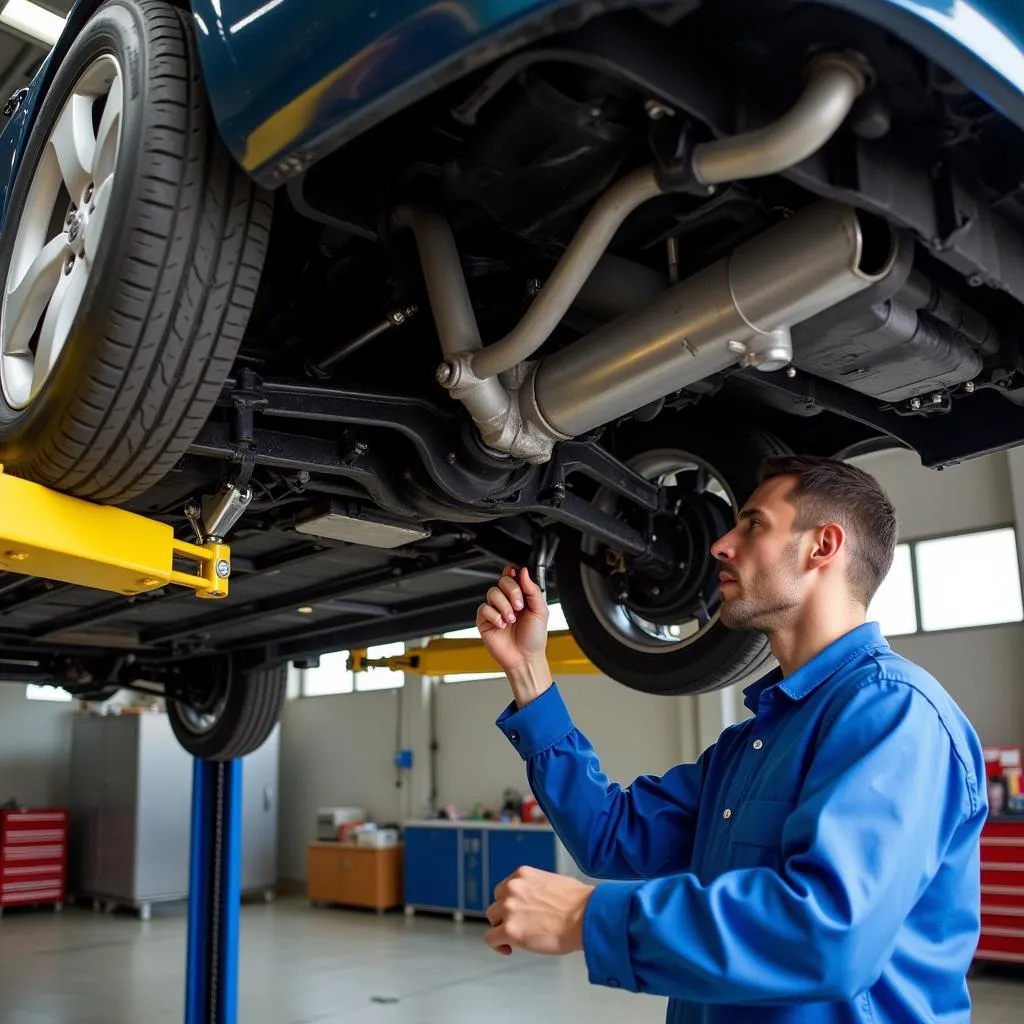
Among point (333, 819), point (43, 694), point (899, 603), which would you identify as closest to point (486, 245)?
point (899, 603)

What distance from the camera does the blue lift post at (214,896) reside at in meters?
4.67

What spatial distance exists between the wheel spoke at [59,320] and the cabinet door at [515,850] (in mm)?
A: 8137

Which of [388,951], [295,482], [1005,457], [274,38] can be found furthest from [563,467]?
[388,951]

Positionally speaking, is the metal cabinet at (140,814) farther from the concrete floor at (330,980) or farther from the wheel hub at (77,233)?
the wheel hub at (77,233)

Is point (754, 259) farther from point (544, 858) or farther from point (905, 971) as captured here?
point (544, 858)

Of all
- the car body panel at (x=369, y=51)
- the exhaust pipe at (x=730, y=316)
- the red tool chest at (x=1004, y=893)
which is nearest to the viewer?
the car body panel at (x=369, y=51)

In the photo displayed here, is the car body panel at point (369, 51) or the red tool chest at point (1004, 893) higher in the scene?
the car body panel at point (369, 51)

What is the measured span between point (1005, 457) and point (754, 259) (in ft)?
22.8

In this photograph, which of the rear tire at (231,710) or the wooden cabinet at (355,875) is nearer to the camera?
the rear tire at (231,710)

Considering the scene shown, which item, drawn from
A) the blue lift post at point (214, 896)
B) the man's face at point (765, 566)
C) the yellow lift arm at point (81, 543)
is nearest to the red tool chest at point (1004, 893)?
the blue lift post at point (214, 896)

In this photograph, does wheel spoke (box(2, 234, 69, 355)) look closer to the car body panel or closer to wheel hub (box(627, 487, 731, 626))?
the car body panel

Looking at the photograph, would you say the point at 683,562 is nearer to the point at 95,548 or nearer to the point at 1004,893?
the point at 95,548

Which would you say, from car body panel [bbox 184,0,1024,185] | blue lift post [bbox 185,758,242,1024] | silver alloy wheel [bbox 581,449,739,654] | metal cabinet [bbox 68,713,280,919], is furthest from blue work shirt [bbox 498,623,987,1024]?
metal cabinet [bbox 68,713,280,919]

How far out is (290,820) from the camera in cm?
1266
